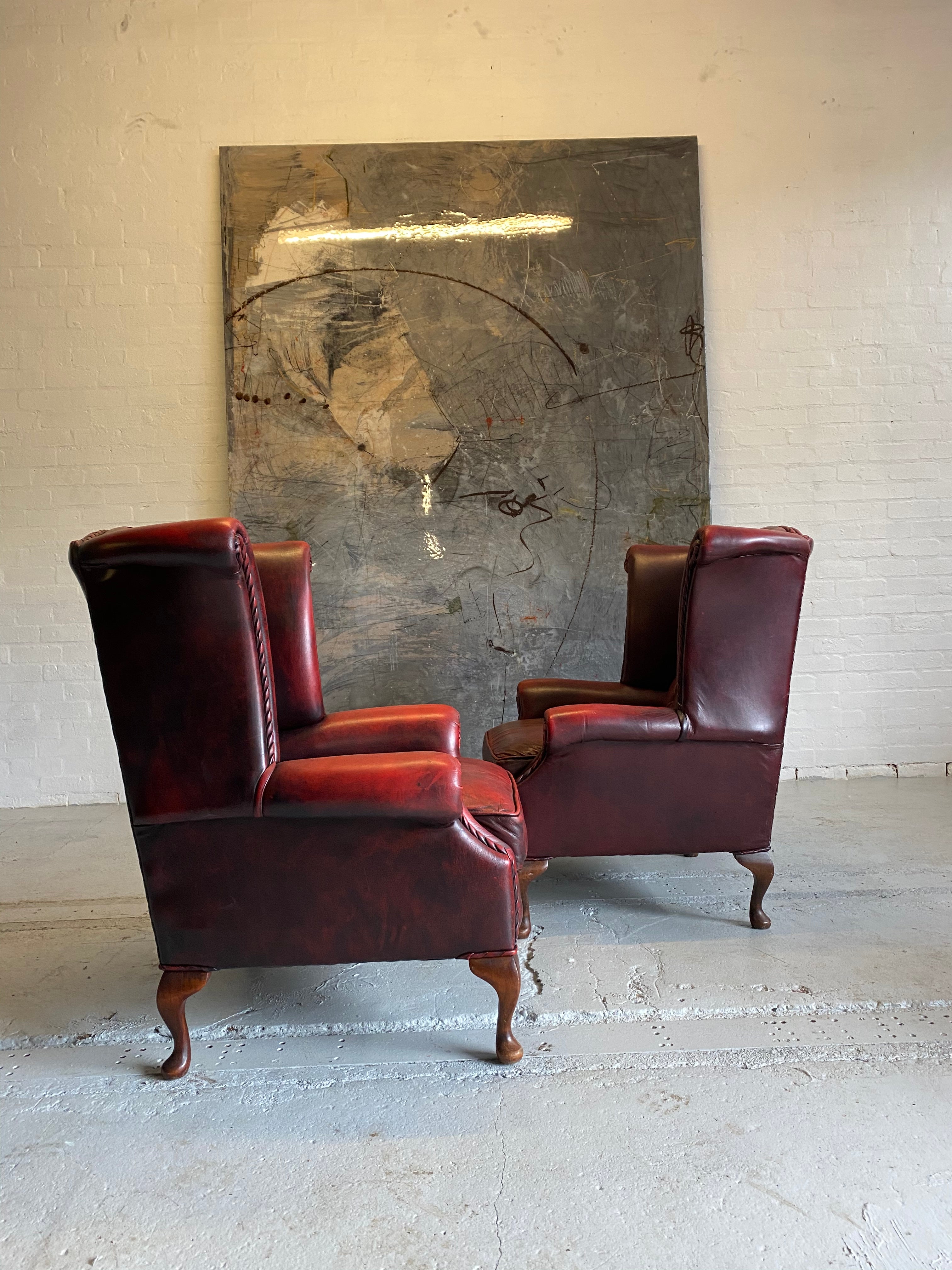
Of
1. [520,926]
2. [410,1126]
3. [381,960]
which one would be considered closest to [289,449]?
[520,926]

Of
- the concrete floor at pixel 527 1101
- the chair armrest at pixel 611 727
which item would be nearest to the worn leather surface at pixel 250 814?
the concrete floor at pixel 527 1101

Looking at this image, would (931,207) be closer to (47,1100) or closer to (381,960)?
(381,960)

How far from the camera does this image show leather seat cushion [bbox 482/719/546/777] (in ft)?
8.36

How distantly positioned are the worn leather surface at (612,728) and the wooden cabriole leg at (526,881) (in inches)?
11.9

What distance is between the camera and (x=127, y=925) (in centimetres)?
258

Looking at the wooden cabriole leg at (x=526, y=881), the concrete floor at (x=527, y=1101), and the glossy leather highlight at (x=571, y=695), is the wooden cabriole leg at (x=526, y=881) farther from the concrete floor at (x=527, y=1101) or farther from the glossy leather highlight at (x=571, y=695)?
the glossy leather highlight at (x=571, y=695)

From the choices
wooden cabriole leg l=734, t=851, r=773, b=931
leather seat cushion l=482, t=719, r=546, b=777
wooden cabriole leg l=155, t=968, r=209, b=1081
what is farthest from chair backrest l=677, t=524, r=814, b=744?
wooden cabriole leg l=155, t=968, r=209, b=1081

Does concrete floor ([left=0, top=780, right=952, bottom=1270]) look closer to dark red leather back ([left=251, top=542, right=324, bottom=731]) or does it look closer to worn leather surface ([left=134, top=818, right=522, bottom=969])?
worn leather surface ([left=134, top=818, right=522, bottom=969])

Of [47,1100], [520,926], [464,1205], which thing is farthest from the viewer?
[520,926]

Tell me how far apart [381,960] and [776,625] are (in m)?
1.34

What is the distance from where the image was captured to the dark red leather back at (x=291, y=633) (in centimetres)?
246

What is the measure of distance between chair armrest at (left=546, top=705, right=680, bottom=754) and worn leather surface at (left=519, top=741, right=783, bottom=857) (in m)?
0.02

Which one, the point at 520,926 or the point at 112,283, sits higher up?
the point at 112,283

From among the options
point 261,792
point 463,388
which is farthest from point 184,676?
point 463,388
